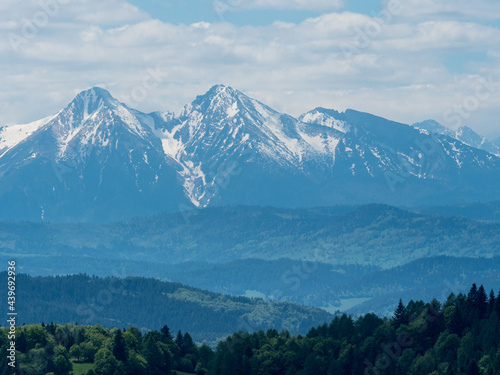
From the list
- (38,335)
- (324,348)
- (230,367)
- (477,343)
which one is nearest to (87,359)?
(38,335)

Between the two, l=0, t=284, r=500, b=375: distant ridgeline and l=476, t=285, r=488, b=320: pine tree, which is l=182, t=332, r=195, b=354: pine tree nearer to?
l=0, t=284, r=500, b=375: distant ridgeline

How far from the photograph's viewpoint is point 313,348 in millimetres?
166750

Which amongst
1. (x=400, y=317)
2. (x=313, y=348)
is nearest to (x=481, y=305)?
(x=400, y=317)

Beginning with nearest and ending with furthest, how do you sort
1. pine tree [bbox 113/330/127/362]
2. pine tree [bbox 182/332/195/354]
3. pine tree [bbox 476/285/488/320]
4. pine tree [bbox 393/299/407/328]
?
pine tree [bbox 476/285/488/320] < pine tree [bbox 393/299/407/328] < pine tree [bbox 113/330/127/362] < pine tree [bbox 182/332/195/354]

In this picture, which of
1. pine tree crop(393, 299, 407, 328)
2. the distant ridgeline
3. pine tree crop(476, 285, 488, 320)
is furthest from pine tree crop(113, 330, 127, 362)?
pine tree crop(476, 285, 488, 320)

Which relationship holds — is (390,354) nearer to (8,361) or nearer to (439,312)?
(439,312)

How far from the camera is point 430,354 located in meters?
154

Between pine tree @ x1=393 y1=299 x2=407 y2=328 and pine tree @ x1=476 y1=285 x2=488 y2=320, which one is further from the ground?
pine tree @ x1=476 y1=285 x2=488 y2=320

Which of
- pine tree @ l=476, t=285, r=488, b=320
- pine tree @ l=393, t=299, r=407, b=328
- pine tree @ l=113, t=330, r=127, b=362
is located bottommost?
pine tree @ l=113, t=330, r=127, b=362

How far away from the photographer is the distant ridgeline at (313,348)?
507 ft

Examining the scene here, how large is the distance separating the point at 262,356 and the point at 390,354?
806 inches

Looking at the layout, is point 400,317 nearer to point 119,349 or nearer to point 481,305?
point 481,305

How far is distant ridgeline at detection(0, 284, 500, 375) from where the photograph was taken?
507 feet

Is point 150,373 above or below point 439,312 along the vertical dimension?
below
